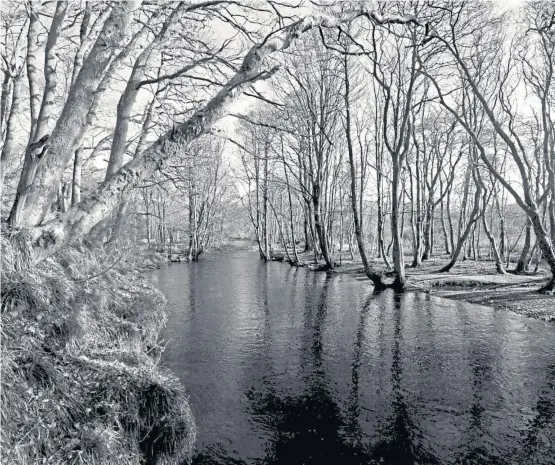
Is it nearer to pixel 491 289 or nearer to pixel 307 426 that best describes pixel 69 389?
pixel 307 426

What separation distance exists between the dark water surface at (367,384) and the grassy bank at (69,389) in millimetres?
846

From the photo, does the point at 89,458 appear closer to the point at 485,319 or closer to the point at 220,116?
the point at 220,116

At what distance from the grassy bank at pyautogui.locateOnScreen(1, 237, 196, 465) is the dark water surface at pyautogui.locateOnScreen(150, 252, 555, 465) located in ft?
2.78

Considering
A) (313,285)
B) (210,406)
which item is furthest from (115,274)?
(313,285)

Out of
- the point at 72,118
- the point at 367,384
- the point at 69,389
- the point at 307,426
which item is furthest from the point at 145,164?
the point at 367,384

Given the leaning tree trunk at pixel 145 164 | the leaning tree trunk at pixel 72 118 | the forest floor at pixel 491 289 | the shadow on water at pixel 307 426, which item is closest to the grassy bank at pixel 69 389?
the leaning tree trunk at pixel 145 164

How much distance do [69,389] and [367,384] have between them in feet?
15.7

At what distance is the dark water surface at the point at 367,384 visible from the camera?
443 cm

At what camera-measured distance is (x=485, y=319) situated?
1041 cm

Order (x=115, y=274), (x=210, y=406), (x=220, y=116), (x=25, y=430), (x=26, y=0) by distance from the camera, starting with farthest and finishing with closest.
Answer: (x=115, y=274), (x=26, y=0), (x=210, y=406), (x=220, y=116), (x=25, y=430)

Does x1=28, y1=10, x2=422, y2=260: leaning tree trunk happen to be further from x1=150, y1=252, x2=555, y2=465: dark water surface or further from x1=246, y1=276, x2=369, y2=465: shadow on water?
x1=246, y1=276, x2=369, y2=465: shadow on water

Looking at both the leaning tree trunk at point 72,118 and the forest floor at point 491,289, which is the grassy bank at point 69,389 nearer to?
the leaning tree trunk at point 72,118

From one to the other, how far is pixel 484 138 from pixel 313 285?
1653 centimetres

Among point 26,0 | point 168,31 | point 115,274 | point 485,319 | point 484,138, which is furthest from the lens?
point 484,138
